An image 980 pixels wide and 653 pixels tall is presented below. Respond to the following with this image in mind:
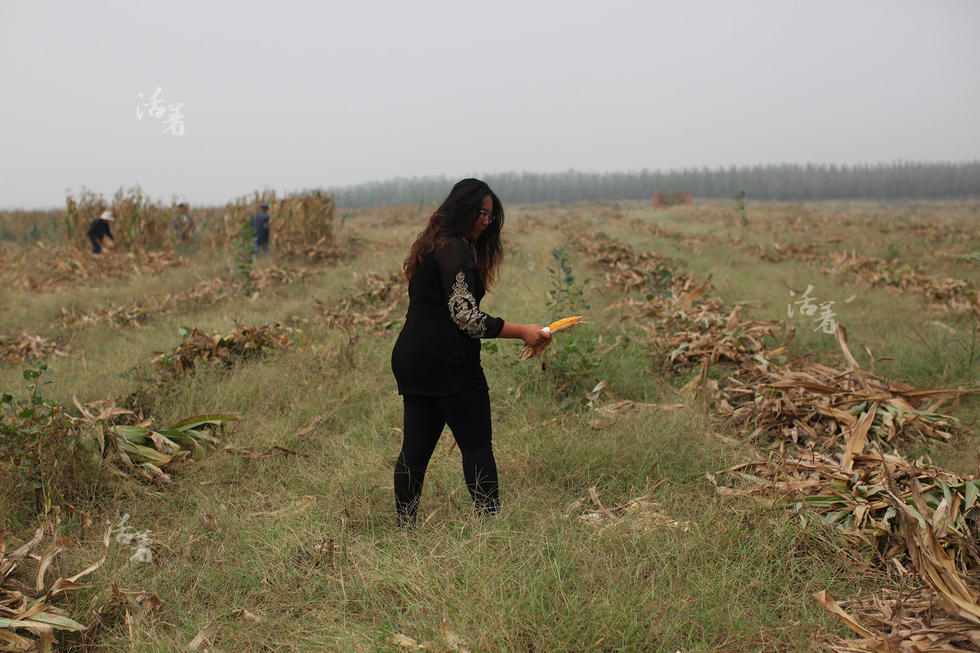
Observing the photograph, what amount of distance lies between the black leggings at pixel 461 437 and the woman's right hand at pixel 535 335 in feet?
1.01

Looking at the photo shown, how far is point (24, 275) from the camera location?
11.2m

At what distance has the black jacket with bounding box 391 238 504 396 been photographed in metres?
2.55

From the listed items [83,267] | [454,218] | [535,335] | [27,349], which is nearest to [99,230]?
[83,267]

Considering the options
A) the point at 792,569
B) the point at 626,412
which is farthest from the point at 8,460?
the point at 792,569

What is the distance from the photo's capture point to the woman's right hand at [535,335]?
263cm

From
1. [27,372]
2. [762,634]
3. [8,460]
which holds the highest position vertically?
[27,372]

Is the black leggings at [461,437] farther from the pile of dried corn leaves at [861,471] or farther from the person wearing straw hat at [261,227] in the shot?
the person wearing straw hat at [261,227]

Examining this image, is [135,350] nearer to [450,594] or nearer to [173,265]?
[450,594]

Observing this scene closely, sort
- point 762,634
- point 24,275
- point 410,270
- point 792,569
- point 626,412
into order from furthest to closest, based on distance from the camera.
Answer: point 24,275 < point 626,412 < point 410,270 < point 792,569 < point 762,634

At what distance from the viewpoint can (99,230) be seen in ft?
42.2

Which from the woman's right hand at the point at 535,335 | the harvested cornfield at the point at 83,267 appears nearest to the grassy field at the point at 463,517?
the woman's right hand at the point at 535,335

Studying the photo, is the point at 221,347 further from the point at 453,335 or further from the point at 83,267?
the point at 83,267

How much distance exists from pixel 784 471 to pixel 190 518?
302 cm

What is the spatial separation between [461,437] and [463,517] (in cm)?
38
